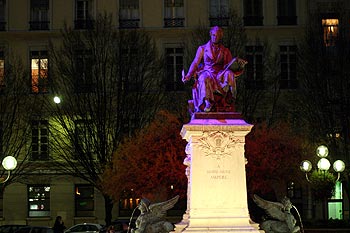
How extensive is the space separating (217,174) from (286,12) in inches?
1303

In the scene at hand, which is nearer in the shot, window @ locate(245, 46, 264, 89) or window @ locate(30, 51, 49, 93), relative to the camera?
window @ locate(245, 46, 264, 89)

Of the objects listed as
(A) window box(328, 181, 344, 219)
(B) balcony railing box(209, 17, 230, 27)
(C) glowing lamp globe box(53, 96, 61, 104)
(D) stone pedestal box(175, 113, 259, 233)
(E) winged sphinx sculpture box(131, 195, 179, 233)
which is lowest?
(A) window box(328, 181, 344, 219)

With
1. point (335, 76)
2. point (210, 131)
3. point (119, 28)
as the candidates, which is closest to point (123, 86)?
point (119, 28)

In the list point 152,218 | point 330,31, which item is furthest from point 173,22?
point 152,218

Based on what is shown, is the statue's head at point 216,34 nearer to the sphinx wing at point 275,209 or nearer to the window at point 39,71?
the sphinx wing at point 275,209

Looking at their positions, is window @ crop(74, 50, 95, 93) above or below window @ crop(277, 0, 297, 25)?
below

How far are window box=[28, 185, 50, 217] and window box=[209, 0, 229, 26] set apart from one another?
14.9 m

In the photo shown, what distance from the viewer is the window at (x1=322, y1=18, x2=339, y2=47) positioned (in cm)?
4538

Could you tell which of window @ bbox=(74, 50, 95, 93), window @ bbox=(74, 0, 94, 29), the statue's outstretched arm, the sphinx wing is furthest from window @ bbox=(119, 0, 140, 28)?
the sphinx wing

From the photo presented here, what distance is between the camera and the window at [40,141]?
154ft

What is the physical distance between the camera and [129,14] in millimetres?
50656

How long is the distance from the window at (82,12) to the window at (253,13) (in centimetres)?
1003

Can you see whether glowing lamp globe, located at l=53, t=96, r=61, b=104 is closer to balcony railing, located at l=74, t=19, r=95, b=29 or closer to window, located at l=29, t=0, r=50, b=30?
balcony railing, located at l=74, t=19, r=95, b=29

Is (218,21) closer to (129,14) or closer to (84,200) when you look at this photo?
(129,14)
